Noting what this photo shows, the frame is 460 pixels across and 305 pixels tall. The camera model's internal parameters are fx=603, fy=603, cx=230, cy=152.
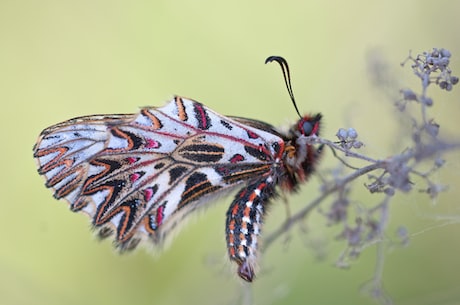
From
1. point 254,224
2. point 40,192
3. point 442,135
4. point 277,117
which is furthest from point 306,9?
point 442,135

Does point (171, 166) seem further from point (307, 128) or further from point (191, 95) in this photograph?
point (191, 95)

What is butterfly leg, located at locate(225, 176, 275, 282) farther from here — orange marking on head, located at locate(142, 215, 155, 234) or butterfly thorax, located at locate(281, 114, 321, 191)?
orange marking on head, located at locate(142, 215, 155, 234)

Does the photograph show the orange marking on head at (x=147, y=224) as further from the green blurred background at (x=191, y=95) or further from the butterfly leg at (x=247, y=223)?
the green blurred background at (x=191, y=95)

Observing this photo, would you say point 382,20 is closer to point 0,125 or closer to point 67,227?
point 67,227

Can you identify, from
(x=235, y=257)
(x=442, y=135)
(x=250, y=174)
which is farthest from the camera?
(x=250, y=174)

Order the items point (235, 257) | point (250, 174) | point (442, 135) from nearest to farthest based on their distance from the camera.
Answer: point (442, 135) → point (235, 257) → point (250, 174)

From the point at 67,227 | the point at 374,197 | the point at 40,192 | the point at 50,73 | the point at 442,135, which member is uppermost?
the point at 50,73

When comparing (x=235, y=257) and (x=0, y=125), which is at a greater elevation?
(x=0, y=125)

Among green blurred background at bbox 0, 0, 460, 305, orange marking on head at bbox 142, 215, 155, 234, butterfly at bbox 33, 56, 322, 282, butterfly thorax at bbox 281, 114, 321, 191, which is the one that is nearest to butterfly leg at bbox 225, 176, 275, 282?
butterfly at bbox 33, 56, 322, 282
